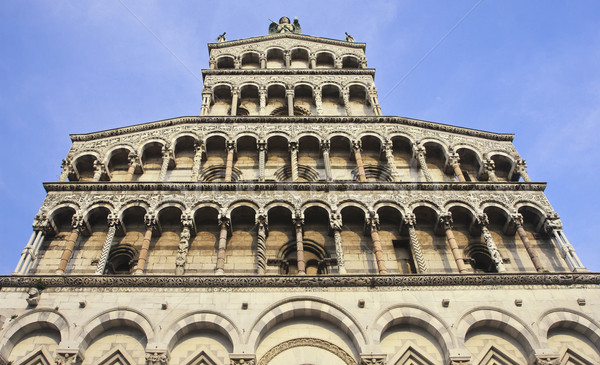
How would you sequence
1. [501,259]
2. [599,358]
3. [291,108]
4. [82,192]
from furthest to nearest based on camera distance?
[291,108] < [82,192] < [501,259] < [599,358]

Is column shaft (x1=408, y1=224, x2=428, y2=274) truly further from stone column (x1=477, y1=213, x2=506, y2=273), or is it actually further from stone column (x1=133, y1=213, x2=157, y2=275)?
stone column (x1=133, y1=213, x2=157, y2=275)

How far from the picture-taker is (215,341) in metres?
13.3

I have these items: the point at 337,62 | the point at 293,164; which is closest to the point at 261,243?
the point at 293,164

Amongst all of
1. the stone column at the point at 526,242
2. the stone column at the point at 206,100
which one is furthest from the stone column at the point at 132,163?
the stone column at the point at 526,242

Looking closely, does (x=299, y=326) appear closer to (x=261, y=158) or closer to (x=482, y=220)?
(x=482, y=220)

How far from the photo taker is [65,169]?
1775 centimetres

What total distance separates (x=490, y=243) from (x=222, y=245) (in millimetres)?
7560

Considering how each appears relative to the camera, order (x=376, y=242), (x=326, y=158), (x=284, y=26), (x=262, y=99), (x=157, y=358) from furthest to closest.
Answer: (x=284, y=26) < (x=262, y=99) < (x=326, y=158) < (x=376, y=242) < (x=157, y=358)

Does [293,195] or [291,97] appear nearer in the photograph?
[293,195]

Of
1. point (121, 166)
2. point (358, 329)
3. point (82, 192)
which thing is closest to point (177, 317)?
point (358, 329)

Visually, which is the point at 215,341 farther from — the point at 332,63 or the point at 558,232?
the point at 332,63

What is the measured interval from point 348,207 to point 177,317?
5.87 meters

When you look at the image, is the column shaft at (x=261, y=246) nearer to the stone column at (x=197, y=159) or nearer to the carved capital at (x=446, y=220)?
the stone column at (x=197, y=159)

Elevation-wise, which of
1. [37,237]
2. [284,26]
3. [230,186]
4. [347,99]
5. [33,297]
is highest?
[284,26]
